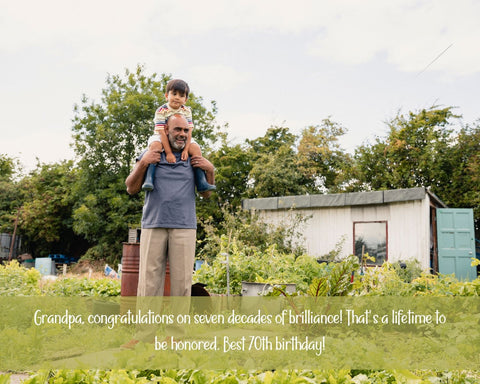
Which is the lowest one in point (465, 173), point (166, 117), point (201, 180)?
point (201, 180)

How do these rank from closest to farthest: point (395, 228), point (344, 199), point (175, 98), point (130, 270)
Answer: point (175, 98)
point (130, 270)
point (395, 228)
point (344, 199)

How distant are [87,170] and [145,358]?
18262 mm

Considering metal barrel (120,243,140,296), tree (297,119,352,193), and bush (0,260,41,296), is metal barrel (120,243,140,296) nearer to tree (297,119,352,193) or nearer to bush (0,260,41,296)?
bush (0,260,41,296)

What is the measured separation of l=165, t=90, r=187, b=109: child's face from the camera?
335 cm

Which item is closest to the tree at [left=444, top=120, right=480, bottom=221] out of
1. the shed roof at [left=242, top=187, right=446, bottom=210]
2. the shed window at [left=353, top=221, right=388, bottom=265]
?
the shed roof at [left=242, top=187, right=446, bottom=210]

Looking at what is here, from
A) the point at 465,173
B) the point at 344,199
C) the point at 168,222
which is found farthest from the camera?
the point at 465,173

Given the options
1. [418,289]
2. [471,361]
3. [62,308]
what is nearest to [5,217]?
[62,308]

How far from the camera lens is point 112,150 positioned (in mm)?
19531

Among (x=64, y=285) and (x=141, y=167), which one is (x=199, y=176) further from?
(x=64, y=285)

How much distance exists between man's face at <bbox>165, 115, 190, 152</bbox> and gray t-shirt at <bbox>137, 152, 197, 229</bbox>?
3.8 inches

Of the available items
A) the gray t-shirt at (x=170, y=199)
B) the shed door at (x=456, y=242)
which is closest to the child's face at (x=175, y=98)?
the gray t-shirt at (x=170, y=199)

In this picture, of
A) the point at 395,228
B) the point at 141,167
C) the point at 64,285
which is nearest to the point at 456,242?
the point at 395,228

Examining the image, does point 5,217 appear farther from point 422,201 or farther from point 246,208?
point 422,201

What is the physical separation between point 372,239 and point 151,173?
31.4ft
